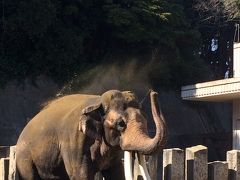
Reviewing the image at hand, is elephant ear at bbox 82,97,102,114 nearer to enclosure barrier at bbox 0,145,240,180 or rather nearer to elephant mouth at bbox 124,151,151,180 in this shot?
elephant mouth at bbox 124,151,151,180

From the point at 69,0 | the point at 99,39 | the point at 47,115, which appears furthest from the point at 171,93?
the point at 47,115

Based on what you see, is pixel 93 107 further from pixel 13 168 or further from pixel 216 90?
pixel 216 90

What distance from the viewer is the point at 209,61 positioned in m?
32.2

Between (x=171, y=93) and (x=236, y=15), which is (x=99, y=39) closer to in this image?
(x=171, y=93)

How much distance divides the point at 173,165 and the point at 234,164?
21.1 inches

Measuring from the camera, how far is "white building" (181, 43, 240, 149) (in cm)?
1641

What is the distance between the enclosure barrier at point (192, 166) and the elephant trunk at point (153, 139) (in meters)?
0.43

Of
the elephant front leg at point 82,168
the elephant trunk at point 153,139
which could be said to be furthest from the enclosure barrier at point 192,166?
the elephant trunk at point 153,139

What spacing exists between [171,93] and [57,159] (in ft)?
70.3

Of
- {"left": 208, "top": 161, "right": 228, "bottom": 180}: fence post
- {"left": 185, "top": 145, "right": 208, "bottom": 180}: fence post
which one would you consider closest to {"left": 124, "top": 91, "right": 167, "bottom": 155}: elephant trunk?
→ {"left": 185, "top": 145, "right": 208, "bottom": 180}: fence post

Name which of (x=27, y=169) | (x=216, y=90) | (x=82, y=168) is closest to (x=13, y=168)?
(x=27, y=169)

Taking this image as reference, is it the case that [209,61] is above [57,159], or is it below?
above

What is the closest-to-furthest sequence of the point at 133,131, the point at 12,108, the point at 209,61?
1. the point at 133,131
2. the point at 12,108
3. the point at 209,61

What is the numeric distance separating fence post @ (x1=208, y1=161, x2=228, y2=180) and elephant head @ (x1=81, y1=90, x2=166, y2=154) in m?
0.74
